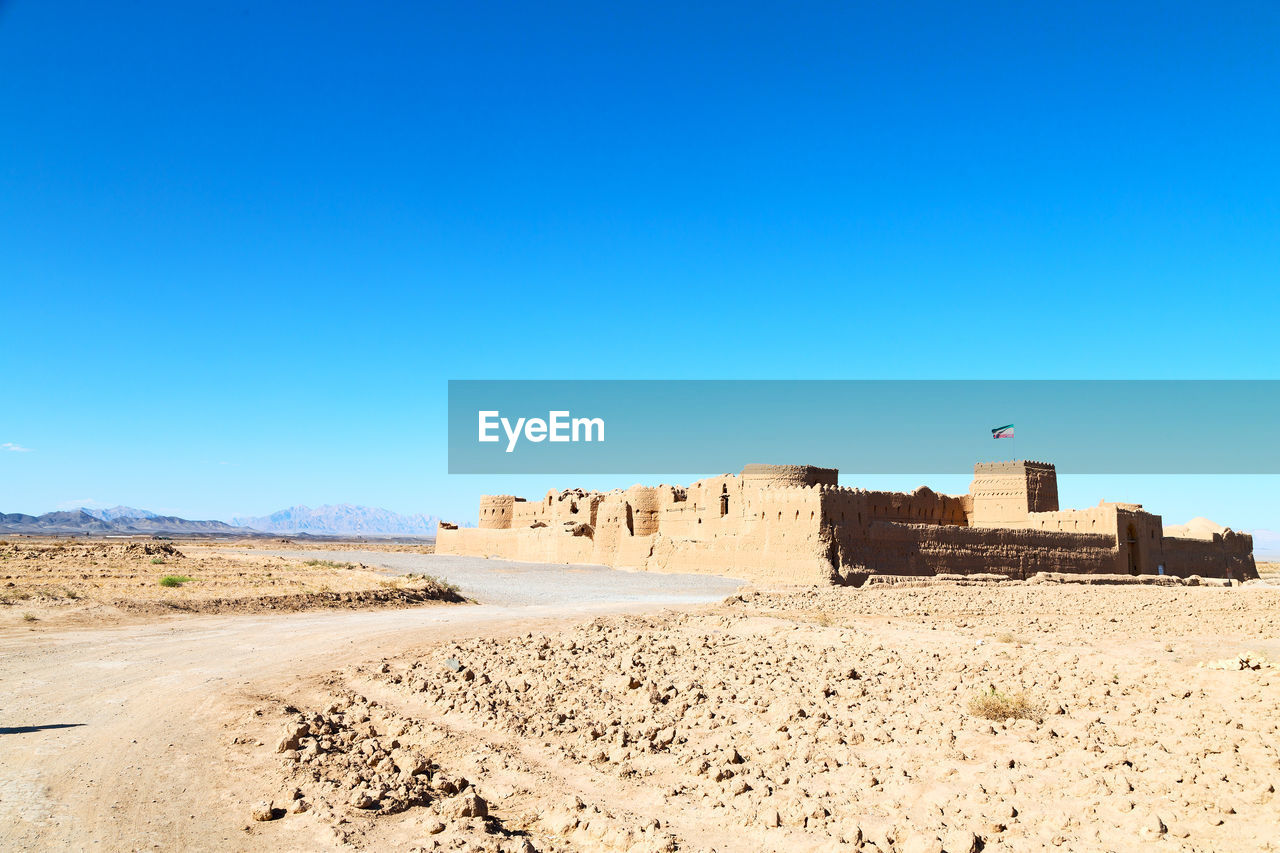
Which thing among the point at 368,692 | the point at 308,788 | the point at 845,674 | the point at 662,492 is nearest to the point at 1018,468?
the point at 662,492

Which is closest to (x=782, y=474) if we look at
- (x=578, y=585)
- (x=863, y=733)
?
(x=578, y=585)

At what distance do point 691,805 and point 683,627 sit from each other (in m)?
8.32

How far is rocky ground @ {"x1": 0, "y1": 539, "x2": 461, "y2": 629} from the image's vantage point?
61.1ft

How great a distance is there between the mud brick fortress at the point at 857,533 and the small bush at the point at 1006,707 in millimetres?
19614

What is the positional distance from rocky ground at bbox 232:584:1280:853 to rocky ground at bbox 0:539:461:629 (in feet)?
32.8

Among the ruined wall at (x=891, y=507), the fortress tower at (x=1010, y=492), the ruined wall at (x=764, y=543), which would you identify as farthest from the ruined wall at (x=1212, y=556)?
the ruined wall at (x=764, y=543)

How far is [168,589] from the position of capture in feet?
79.1

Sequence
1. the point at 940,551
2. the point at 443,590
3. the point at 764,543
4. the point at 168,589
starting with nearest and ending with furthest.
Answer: the point at 168,589
the point at 443,590
the point at 940,551
the point at 764,543

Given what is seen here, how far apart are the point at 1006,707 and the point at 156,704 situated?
9.91m

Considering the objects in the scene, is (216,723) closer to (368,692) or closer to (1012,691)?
(368,692)

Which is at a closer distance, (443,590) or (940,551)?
(443,590)

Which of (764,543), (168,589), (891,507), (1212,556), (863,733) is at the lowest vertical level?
(1212,556)

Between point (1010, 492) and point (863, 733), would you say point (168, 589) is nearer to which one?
point (863, 733)

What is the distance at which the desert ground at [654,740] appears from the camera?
19.5 feet
